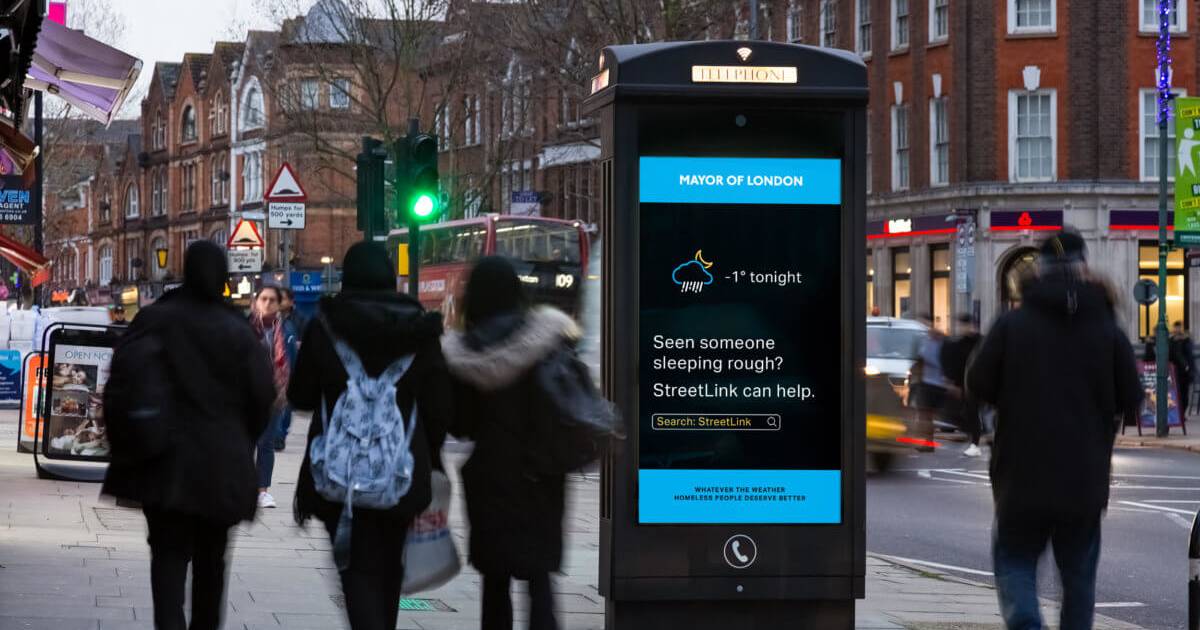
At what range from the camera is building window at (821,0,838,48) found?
52344mm

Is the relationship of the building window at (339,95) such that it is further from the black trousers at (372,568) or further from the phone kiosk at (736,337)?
the black trousers at (372,568)

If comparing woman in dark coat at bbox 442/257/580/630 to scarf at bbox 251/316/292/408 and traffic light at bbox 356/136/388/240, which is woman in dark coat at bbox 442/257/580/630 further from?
scarf at bbox 251/316/292/408

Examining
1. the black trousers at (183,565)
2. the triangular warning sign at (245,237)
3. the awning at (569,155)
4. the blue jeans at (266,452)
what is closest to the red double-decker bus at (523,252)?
the triangular warning sign at (245,237)

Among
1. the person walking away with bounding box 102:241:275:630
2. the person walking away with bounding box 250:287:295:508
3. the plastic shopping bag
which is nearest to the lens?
the person walking away with bounding box 102:241:275:630

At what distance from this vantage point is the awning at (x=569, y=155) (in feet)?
200

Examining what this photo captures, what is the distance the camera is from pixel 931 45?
47875 millimetres

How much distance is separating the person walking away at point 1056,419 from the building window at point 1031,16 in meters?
39.6

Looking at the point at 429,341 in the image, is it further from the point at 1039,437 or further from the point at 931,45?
the point at 931,45

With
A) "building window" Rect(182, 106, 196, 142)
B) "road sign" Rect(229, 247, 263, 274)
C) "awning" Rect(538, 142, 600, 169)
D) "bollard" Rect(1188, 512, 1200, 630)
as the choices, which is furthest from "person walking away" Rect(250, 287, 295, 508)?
"building window" Rect(182, 106, 196, 142)

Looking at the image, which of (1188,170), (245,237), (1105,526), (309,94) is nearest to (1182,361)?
(1188,170)

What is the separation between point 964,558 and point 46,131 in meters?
54.6

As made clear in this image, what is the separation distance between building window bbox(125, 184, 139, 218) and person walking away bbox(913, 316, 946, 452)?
9855 centimetres

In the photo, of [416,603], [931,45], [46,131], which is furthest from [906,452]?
[46,131]

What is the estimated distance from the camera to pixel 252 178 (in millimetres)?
96250
